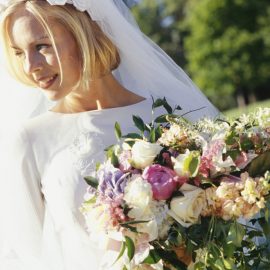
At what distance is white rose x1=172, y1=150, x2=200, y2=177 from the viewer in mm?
2547

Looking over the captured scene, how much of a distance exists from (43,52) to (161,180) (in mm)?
965

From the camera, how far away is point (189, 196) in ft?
8.43

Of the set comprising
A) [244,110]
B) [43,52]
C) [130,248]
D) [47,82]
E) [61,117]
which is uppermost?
[43,52]

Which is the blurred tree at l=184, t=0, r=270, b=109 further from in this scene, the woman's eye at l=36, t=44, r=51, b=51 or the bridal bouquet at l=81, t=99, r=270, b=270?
the bridal bouquet at l=81, t=99, r=270, b=270

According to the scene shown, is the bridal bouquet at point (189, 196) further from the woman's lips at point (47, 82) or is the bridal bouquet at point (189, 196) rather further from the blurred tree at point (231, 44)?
the blurred tree at point (231, 44)

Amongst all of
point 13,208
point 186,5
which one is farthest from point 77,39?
point 186,5

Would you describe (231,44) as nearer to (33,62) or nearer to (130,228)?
(33,62)

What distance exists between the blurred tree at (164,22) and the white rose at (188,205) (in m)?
55.4

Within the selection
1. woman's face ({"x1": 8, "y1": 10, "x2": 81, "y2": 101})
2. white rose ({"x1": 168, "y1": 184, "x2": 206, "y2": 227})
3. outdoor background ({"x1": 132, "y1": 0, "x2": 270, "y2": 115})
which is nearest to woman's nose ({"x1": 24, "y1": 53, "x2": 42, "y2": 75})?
woman's face ({"x1": 8, "y1": 10, "x2": 81, "y2": 101})

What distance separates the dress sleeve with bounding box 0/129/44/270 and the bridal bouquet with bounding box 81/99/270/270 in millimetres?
748

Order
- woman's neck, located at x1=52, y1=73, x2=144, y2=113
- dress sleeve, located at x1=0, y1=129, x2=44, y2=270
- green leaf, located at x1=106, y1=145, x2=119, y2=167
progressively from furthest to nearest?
1. woman's neck, located at x1=52, y1=73, x2=144, y2=113
2. dress sleeve, located at x1=0, y1=129, x2=44, y2=270
3. green leaf, located at x1=106, y1=145, x2=119, y2=167

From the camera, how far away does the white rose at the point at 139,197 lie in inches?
101

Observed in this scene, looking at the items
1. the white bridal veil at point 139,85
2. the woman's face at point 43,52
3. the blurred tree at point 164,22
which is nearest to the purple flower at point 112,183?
the woman's face at point 43,52

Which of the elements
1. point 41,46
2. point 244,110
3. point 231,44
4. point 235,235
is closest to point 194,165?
point 235,235
